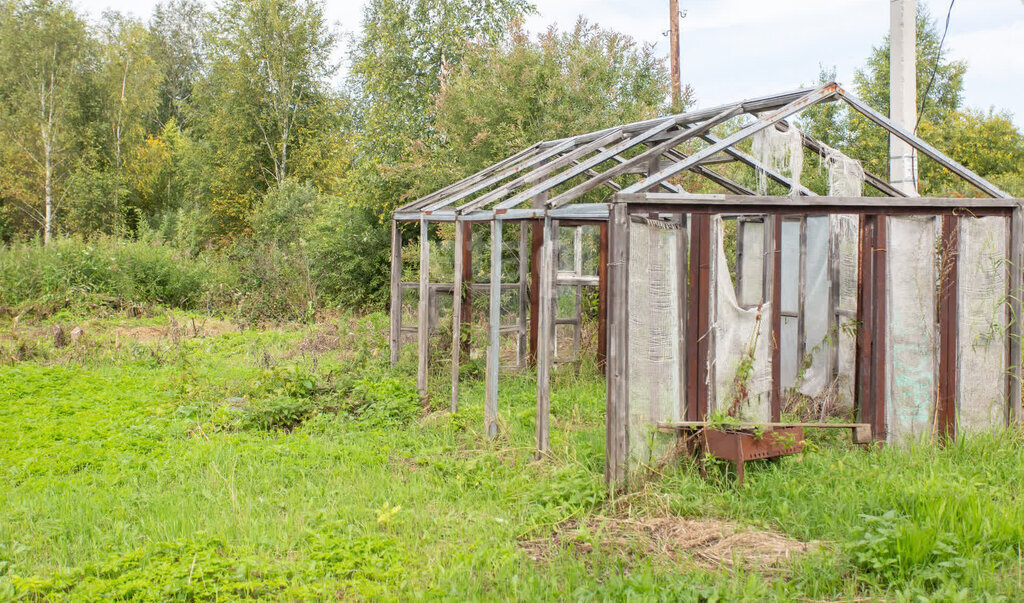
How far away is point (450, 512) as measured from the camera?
16.9ft

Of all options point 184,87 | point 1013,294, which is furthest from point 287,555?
point 184,87

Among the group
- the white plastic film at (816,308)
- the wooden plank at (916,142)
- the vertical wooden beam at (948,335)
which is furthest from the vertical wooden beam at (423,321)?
the vertical wooden beam at (948,335)

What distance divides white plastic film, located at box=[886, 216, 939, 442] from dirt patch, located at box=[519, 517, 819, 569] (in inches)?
86.0

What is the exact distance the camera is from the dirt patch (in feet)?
14.2

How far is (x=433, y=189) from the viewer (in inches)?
615

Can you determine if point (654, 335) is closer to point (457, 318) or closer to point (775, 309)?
point (775, 309)

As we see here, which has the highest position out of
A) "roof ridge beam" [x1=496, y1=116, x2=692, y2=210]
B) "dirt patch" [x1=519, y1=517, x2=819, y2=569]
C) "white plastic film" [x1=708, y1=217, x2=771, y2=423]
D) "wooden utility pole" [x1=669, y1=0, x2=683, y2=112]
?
"wooden utility pole" [x1=669, y1=0, x2=683, y2=112]

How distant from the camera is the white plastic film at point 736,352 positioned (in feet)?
19.2

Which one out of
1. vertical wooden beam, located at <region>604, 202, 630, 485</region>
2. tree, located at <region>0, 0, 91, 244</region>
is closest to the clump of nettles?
vertical wooden beam, located at <region>604, 202, 630, 485</region>

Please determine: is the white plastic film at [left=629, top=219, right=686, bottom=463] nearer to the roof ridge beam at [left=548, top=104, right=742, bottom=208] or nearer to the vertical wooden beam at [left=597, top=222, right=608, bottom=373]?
the roof ridge beam at [left=548, top=104, right=742, bottom=208]

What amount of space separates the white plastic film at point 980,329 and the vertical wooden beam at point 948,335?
0.05 metres

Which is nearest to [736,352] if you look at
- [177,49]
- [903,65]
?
[903,65]

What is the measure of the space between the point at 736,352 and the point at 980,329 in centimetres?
200

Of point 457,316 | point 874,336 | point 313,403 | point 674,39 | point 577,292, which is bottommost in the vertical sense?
point 313,403
